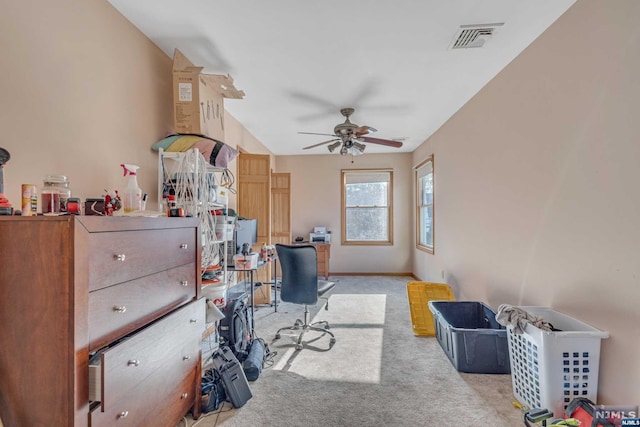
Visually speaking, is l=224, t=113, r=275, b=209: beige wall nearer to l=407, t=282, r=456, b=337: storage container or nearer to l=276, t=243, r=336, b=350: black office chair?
l=276, t=243, r=336, b=350: black office chair

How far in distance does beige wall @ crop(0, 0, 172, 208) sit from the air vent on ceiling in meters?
2.19

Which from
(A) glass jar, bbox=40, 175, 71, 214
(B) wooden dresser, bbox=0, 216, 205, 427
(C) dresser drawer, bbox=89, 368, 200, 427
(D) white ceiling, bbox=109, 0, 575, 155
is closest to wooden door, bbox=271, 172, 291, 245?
(D) white ceiling, bbox=109, 0, 575, 155

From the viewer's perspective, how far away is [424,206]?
539 centimetres

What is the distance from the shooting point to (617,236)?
1554mm

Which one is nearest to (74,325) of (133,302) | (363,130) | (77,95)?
(133,302)

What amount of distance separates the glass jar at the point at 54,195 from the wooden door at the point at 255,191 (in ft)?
9.07

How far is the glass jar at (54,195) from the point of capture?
116 centimetres

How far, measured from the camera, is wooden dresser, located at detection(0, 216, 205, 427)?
100cm

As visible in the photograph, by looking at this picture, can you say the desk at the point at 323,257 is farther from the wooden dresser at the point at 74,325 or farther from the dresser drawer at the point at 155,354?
the wooden dresser at the point at 74,325

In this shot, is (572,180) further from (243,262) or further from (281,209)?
(281,209)

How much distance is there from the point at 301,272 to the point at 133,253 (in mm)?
1740

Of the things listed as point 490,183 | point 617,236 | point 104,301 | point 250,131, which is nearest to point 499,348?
point 617,236

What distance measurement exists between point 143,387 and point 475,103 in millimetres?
3593

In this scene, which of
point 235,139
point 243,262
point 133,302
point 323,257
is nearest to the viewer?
point 133,302
